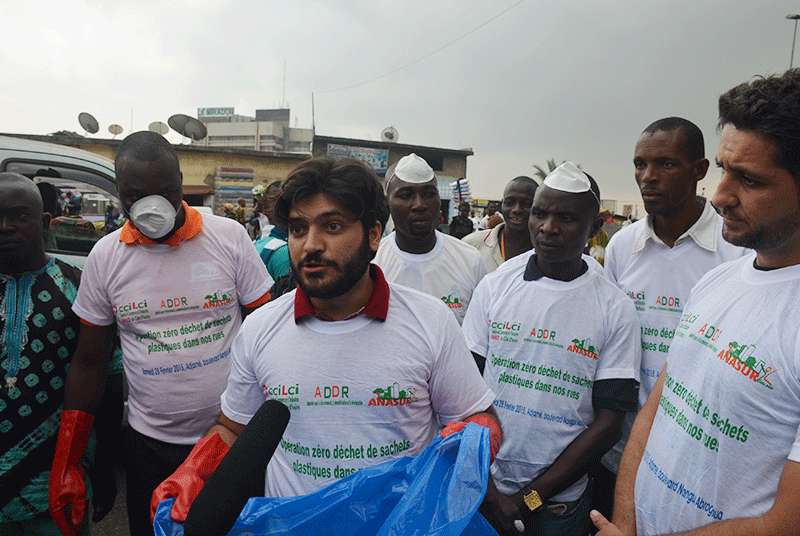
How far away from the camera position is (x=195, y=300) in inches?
97.0

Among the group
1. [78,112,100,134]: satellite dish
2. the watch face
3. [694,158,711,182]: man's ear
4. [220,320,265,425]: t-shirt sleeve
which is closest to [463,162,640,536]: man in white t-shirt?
the watch face

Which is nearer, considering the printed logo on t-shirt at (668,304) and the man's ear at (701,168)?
the printed logo on t-shirt at (668,304)

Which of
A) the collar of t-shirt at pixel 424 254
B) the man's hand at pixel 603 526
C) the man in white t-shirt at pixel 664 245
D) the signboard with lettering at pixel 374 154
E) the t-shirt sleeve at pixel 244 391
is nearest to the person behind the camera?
the man's hand at pixel 603 526

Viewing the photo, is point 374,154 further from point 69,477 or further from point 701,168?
point 69,477

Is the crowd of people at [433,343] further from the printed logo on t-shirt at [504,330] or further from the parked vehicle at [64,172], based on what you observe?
the parked vehicle at [64,172]

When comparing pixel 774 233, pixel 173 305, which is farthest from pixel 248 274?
pixel 774 233

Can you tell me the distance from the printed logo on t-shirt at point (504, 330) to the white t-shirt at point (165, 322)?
4.10ft

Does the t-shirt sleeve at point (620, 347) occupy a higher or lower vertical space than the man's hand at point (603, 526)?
higher

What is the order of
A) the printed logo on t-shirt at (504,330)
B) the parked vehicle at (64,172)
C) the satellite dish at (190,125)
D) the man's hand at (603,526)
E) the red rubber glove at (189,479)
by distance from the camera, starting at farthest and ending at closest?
1. the satellite dish at (190,125)
2. the parked vehicle at (64,172)
3. the printed logo on t-shirt at (504,330)
4. the man's hand at (603,526)
5. the red rubber glove at (189,479)

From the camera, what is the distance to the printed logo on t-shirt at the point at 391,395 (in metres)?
1.62

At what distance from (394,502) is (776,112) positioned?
4.74ft

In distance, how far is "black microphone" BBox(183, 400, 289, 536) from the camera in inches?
39.4

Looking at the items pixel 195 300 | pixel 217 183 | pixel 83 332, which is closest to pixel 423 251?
pixel 195 300

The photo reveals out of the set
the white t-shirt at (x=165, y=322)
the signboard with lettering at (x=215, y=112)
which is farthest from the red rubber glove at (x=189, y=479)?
the signboard with lettering at (x=215, y=112)
